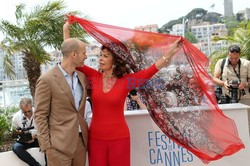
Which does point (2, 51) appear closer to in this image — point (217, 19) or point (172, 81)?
point (172, 81)

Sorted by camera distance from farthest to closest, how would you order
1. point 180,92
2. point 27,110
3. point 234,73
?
point 234,73
point 27,110
point 180,92

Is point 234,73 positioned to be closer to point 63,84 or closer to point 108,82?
point 108,82

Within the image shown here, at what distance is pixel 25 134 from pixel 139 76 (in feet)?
6.73

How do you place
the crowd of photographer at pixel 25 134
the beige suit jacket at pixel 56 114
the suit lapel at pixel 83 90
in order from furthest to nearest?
the crowd of photographer at pixel 25 134 < the suit lapel at pixel 83 90 < the beige suit jacket at pixel 56 114

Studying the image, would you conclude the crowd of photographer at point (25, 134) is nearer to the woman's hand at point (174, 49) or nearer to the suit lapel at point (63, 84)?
the suit lapel at point (63, 84)

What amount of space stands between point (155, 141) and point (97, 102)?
0.85m

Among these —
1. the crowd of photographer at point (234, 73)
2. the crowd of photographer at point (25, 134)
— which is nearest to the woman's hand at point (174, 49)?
the crowd of photographer at point (234, 73)

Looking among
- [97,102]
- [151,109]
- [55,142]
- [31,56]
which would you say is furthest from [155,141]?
[31,56]

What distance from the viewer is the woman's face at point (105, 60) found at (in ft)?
8.43

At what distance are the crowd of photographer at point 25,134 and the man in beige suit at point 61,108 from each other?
1544mm

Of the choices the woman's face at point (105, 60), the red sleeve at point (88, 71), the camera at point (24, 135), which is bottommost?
the camera at point (24, 135)

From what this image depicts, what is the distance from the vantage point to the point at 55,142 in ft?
7.75

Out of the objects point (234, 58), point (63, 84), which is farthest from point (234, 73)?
point (63, 84)

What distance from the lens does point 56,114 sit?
2.37 meters
